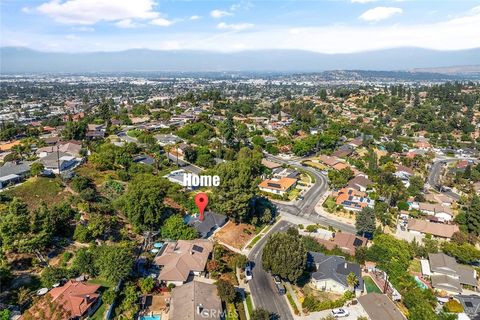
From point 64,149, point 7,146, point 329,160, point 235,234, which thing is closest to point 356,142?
point 329,160

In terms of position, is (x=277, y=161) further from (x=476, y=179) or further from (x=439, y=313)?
(x=439, y=313)

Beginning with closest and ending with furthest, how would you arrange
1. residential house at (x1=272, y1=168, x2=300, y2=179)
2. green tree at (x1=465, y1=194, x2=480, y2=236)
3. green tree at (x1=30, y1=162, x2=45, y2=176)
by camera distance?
green tree at (x1=465, y1=194, x2=480, y2=236)
green tree at (x1=30, y1=162, x2=45, y2=176)
residential house at (x1=272, y1=168, x2=300, y2=179)

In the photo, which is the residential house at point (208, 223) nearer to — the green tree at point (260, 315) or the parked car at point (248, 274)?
the parked car at point (248, 274)

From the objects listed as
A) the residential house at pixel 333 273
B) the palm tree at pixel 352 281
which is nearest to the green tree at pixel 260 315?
the residential house at pixel 333 273

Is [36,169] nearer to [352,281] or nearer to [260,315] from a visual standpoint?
[260,315]

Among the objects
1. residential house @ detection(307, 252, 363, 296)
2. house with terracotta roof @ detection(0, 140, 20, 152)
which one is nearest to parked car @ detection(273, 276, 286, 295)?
residential house @ detection(307, 252, 363, 296)

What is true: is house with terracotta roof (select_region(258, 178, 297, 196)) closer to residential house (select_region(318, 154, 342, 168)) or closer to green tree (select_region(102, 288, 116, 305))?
residential house (select_region(318, 154, 342, 168))
